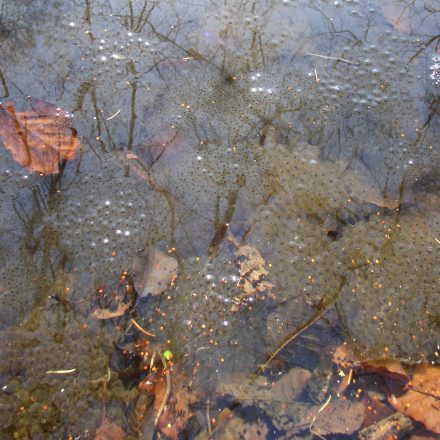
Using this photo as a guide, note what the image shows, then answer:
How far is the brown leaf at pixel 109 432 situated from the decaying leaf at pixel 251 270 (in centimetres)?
52

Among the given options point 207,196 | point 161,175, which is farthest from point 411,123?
point 161,175

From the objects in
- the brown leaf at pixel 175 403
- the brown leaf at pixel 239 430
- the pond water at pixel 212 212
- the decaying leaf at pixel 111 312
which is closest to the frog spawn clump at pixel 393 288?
the pond water at pixel 212 212

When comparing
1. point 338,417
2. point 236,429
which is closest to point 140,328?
point 236,429

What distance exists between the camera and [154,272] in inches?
55.2

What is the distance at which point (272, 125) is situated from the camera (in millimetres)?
1721

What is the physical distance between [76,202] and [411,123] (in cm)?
130

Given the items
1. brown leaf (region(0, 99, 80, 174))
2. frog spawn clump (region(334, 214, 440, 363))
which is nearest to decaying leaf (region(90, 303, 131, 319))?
brown leaf (region(0, 99, 80, 174))

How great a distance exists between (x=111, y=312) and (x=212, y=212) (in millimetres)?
466

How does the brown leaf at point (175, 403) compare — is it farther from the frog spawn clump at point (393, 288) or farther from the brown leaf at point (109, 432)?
the frog spawn clump at point (393, 288)

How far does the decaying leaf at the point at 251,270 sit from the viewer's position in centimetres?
140

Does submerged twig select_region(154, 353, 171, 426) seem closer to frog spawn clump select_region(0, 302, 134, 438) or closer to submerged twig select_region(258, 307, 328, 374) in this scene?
frog spawn clump select_region(0, 302, 134, 438)

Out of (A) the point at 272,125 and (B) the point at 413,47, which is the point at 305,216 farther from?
(B) the point at 413,47

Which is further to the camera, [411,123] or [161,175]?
[411,123]

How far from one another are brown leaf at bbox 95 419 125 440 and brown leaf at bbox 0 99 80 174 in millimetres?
852
